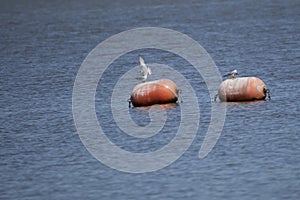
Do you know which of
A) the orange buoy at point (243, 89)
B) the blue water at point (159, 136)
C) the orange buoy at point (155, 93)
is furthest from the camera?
the orange buoy at point (155, 93)

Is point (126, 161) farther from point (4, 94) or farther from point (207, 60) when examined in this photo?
point (207, 60)

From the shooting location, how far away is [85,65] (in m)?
64.5

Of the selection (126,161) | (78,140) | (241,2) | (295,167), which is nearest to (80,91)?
(78,140)

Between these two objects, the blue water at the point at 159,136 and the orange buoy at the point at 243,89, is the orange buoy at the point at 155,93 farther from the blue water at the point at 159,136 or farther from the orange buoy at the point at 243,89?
the orange buoy at the point at 243,89

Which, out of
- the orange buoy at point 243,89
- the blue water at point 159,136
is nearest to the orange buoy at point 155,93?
the blue water at point 159,136

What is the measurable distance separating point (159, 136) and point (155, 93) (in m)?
4.62

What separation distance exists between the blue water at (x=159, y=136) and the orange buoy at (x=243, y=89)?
0.35 m

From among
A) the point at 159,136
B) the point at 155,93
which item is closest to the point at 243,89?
the point at 155,93

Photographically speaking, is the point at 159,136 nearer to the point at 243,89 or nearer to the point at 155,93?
the point at 155,93

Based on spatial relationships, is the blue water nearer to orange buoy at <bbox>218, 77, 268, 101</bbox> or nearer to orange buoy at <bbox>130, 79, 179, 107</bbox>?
orange buoy at <bbox>218, 77, 268, 101</bbox>

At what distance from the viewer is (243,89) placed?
4294 cm

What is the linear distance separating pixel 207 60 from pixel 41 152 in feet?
86.4

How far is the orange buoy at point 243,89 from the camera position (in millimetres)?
42938

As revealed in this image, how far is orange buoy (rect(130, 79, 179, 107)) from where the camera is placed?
43375 mm
